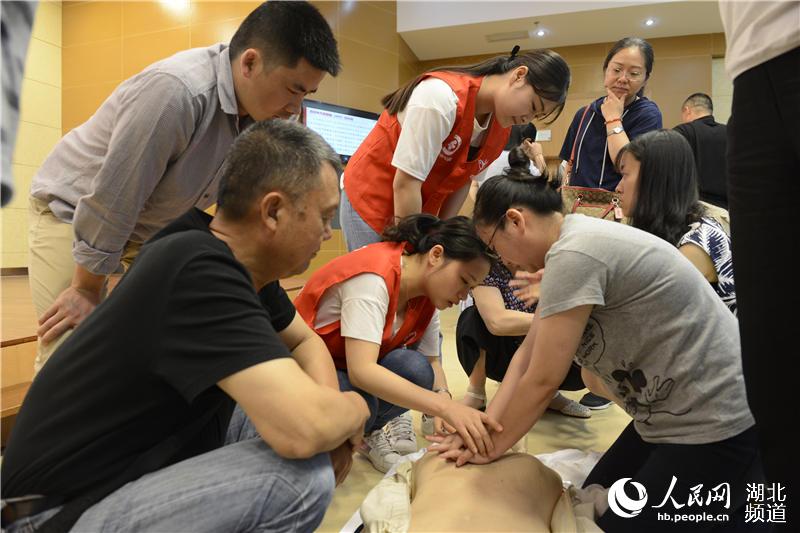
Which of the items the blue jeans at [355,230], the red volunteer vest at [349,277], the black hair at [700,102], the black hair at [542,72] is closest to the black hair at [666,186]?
the black hair at [542,72]

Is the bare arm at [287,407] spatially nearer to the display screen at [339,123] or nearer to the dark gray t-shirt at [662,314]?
the dark gray t-shirt at [662,314]

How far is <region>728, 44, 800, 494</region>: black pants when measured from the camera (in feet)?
2.63

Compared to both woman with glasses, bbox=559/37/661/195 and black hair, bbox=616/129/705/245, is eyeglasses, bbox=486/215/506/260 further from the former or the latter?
woman with glasses, bbox=559/37/661/195

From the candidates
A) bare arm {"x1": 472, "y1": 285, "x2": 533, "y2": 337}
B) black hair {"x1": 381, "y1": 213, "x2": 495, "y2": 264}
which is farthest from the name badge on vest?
bare arm {"x1": 472, "y1": 285, "x2": 533, "y2": 337}

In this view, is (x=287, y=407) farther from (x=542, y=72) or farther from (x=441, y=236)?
(x=542, y=72)

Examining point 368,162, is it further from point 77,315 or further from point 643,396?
point 643,396

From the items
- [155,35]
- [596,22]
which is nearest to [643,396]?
[596,22]

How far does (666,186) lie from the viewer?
1805 millimetres

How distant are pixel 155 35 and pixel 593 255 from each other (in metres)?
6.10

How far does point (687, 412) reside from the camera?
1265 millimetres

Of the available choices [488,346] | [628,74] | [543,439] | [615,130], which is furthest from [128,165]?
[628,74]

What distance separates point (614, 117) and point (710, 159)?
0.63 meters

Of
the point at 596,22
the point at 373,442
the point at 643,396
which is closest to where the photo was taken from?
the point at 643,396

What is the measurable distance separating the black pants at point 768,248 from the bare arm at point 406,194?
109 cm
